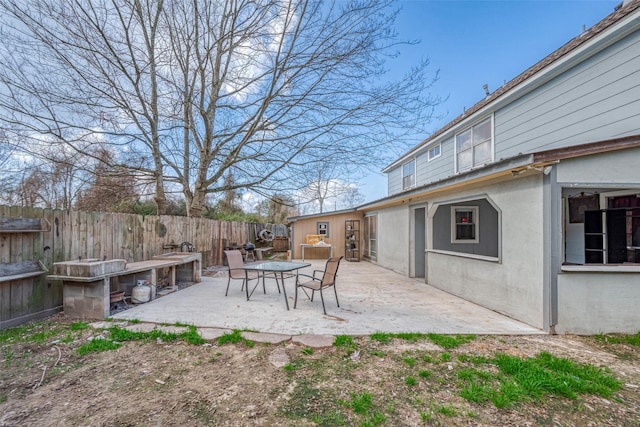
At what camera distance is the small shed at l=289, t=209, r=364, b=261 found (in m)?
11.9

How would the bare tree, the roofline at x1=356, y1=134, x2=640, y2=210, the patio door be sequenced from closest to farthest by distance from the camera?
the roofline at x1=356, y1=134, x2=640, y2=210 → the bare tree → the patio door

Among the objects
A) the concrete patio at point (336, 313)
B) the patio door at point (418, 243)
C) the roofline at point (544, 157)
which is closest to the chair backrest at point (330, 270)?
the concrete patio at point (336, 313)

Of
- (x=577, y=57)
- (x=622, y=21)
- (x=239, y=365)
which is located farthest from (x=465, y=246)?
(x=239, y=365)

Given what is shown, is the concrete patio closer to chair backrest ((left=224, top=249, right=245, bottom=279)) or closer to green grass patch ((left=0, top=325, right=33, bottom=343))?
chair backrest ((left=224, top=249, right=245, bottom=279))

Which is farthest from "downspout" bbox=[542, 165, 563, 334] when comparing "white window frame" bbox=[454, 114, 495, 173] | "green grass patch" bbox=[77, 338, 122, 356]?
"green grass patch" bbox=[77, 338, 122, 356]

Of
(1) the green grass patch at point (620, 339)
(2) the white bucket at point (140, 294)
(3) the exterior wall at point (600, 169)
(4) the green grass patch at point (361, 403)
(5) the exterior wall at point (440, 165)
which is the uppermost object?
(5) the exterior wall at point (440, 165)

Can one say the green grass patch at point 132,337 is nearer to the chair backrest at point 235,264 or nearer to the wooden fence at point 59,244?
the wooden fence at point 59,244

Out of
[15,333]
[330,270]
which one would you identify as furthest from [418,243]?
[15,333]

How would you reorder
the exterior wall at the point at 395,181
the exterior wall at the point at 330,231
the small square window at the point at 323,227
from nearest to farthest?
the exterior wall at the point at 330,231, the small square window at the point at 323,227, the exterior wall at the point at 395,181

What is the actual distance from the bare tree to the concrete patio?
3.37 metres

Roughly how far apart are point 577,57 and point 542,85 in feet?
2.62

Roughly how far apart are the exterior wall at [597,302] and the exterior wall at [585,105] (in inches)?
90.6

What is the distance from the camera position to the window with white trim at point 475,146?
23.1 ft

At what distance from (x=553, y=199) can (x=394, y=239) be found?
534 centimetres
